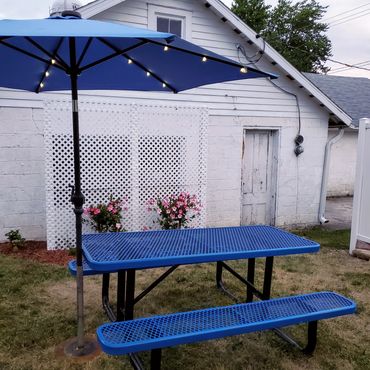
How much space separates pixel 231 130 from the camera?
814cm

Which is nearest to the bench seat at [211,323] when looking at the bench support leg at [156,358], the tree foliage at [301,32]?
the bench support leg at [156,358]

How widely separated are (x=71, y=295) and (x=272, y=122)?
232 inches

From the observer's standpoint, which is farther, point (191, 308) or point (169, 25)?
point (169, 25)

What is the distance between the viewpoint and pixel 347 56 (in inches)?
1430

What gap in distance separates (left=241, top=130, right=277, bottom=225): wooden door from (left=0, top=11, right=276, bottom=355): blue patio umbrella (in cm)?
449

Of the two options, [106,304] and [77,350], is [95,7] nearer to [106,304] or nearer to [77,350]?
[106,304]

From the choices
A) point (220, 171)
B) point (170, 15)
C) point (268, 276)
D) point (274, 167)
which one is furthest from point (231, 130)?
point (268, 276)

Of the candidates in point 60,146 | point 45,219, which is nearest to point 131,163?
point 60,146

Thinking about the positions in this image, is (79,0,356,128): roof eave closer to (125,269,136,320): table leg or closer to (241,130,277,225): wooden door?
(241,130,277,225): wooden door

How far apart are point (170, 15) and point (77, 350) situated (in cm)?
639

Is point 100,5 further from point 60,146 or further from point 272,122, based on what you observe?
point 272,122

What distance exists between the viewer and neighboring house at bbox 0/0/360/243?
663 cm

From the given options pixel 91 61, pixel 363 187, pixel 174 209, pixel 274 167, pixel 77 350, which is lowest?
pixel 77 350

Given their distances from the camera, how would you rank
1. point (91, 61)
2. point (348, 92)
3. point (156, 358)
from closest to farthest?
point (156, 358) → point (91, 61) → point (348, 92)
